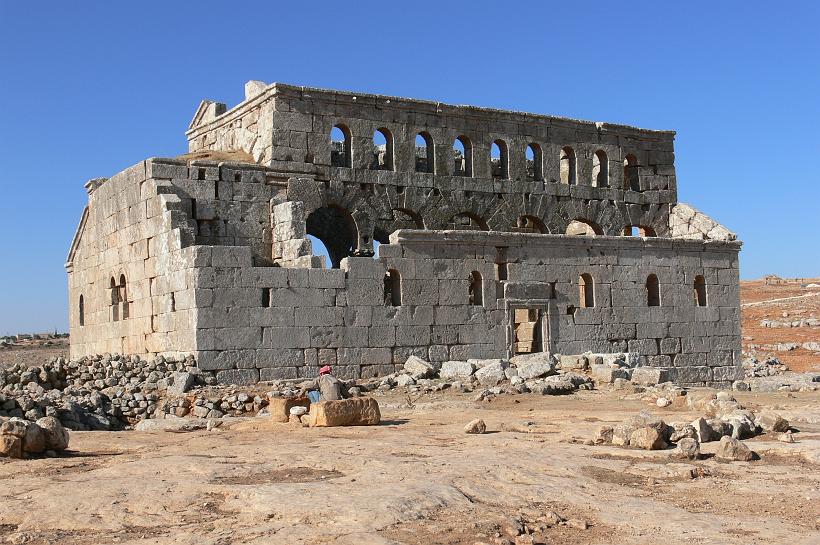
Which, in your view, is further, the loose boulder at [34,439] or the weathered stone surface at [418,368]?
the weathered stone surface at [418,368]

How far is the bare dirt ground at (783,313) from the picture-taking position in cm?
4037

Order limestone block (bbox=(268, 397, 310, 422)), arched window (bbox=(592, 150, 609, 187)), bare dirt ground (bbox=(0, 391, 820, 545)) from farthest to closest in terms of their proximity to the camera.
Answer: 1. arched window (bbox=(592, 150, 609, 187))
2. limestone block (bbox=(268, 397, 310, 422))
3. bare dirt ground (bbox=(0, 391, 820, 545))

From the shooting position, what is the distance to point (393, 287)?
2078 centimetres

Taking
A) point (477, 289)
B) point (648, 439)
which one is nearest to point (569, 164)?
point (477, 289)

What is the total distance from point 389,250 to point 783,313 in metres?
Result: 38.7

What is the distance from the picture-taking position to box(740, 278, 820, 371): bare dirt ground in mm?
40369

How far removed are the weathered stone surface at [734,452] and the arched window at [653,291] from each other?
543 inches

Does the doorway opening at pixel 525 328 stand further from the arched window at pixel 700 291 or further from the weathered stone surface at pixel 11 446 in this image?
the weathered stone surface at pixel 11 446

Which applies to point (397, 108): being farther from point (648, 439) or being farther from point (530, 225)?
point (648, 439)

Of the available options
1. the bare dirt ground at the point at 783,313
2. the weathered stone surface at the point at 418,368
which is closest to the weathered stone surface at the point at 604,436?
the weathered stone surface at the point at 418,368

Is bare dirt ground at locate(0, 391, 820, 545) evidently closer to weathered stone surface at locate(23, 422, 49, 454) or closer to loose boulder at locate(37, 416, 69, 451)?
loose boulder at locate(37, 416, 69, 451)

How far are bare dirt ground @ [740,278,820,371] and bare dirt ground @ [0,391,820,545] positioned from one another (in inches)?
1117

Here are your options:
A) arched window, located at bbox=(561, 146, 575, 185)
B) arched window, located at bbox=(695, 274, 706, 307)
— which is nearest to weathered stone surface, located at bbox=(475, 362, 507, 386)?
arched window, located at bbox=(695, 274, 706, 307)

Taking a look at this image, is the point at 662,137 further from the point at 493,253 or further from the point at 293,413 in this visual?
the point at 293,413
